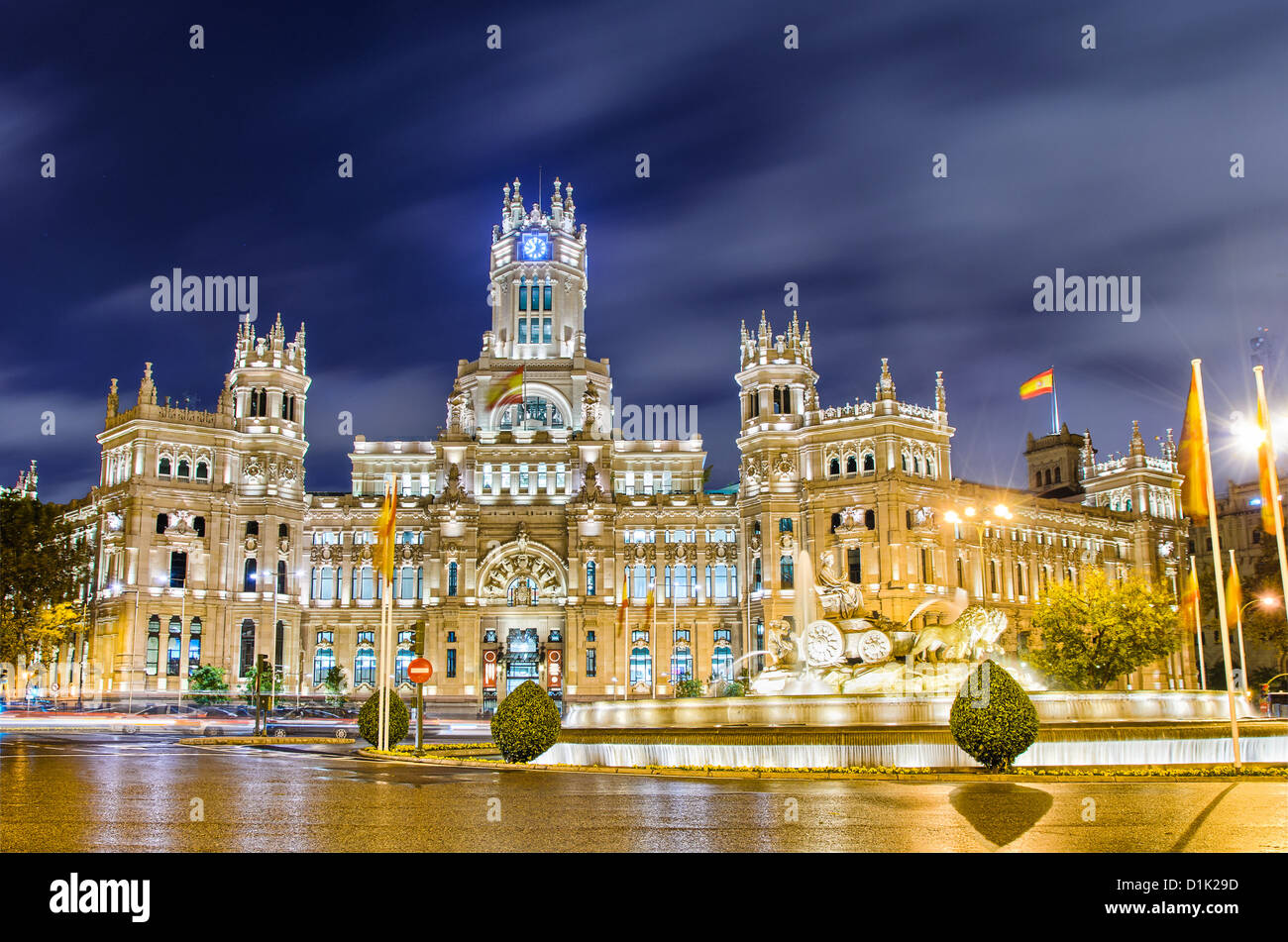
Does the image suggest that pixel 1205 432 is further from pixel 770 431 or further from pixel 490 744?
pixel 770 431

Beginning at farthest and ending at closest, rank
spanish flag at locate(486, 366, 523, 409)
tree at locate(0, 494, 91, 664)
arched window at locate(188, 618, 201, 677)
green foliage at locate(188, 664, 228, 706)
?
1. spanish flag at locate(486, 366, 523, 409)
2. arched window at locate(188, 618, 201, 677)
3. green foliage at locate(188, 664, 228, 706)
4. tree at locate(0, 494, 91, 664)

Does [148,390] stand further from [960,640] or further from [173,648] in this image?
[960,640]

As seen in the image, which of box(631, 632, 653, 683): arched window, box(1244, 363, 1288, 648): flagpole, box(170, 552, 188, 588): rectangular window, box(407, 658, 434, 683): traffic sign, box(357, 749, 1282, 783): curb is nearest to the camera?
box(357, 749, 1282, 783): curb

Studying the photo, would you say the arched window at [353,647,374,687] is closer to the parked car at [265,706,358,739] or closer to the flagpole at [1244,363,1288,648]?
the parked car at [265,706,358,739]

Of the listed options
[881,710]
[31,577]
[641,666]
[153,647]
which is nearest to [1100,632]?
[641,666]

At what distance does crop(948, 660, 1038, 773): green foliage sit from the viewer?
92.9 ft

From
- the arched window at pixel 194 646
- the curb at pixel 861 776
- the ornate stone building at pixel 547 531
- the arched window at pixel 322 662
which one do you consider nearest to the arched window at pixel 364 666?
the ornate stone building at pixel 547 531

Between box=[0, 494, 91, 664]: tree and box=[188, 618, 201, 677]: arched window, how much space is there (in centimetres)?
994

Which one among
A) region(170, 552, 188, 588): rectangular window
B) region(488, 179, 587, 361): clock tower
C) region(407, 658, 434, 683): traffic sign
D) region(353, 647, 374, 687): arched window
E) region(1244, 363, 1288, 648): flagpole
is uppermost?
region(488, 179, 587, 361): clock tower

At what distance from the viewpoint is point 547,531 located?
108062 millimetres

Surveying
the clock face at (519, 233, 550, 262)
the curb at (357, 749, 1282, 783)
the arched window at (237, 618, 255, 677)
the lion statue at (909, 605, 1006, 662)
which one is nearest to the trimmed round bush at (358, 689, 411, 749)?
the curb at (357, 749, 1282, 783)

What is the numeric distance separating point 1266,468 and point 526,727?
2190 centimetres

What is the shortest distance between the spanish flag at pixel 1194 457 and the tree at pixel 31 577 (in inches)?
2835

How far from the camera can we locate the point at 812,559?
95375 mm
